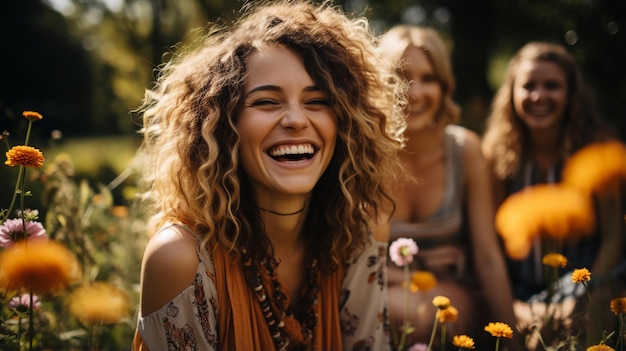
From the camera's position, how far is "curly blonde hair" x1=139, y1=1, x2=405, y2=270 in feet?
5.87

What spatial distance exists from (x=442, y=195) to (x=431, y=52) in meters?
0.77

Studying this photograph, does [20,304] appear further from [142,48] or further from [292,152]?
[142,48]

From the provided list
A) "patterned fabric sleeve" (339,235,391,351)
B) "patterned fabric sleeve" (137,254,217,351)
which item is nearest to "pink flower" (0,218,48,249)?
"patterned fabric sleeve" (137,254,217,351)

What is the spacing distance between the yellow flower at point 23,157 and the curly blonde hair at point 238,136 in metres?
0.44

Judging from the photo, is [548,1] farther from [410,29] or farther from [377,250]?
[377,250]

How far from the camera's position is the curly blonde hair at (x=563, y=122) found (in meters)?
3.05

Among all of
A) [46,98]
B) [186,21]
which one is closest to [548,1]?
[186,21]

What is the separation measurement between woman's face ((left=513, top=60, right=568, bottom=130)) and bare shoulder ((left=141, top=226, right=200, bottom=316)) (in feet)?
7.10

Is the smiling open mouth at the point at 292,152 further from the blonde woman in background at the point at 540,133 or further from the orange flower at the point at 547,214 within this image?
the blonde woman in background at the point at 540,133

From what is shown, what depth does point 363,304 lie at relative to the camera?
6.84 feet

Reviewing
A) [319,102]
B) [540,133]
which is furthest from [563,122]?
[319,102]

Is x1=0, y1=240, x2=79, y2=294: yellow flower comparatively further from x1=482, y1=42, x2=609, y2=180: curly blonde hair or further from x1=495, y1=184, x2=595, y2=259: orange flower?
x1=482, y1=42, x2=609, y2=180: curly blonde hair

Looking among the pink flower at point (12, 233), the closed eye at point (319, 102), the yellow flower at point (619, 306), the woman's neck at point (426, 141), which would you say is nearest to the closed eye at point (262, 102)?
the closed eye at point (319, 102)

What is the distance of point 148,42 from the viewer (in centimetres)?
1400
